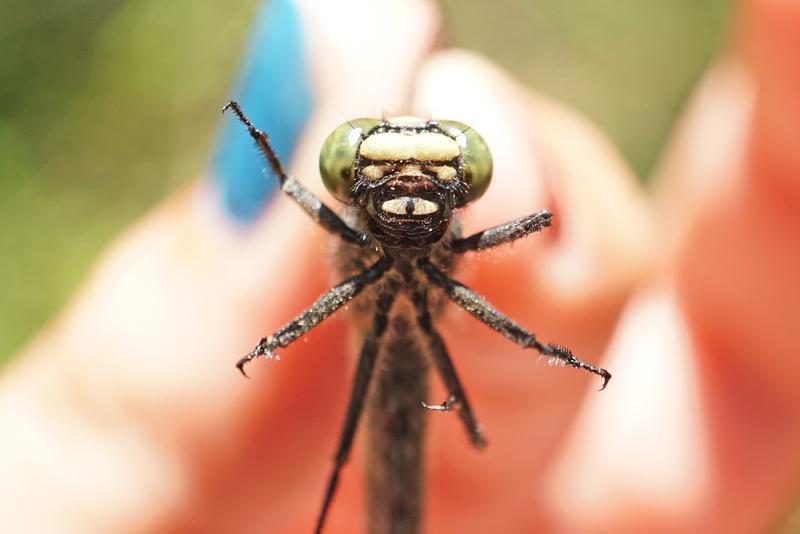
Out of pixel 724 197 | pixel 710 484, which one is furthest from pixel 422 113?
pixel 710 484

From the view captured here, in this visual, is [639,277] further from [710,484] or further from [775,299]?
[710,484]

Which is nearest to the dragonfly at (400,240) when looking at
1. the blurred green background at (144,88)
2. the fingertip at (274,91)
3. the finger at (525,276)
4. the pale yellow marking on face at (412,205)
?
the pale yellow marking on face at (412,205)

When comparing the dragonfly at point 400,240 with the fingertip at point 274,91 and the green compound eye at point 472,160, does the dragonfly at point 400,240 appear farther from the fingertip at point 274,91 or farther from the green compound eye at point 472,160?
the fingertip at point 274,91

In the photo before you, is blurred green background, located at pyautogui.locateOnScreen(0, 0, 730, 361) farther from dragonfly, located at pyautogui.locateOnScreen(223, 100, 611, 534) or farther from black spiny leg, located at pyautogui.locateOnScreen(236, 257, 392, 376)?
black spiny leg, located at pyautogui.locateOnScreen(236, 257, 392, 376)

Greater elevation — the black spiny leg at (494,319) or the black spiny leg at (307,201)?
the black spiny leg at (307,201)

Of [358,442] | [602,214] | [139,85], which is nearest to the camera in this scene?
[358,442]

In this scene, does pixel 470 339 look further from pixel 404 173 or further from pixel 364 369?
pixel 404 173

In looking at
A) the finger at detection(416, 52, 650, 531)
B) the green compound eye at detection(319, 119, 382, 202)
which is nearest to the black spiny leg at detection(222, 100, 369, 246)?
the green compound eye at detection(319, 119, 382, 202)
